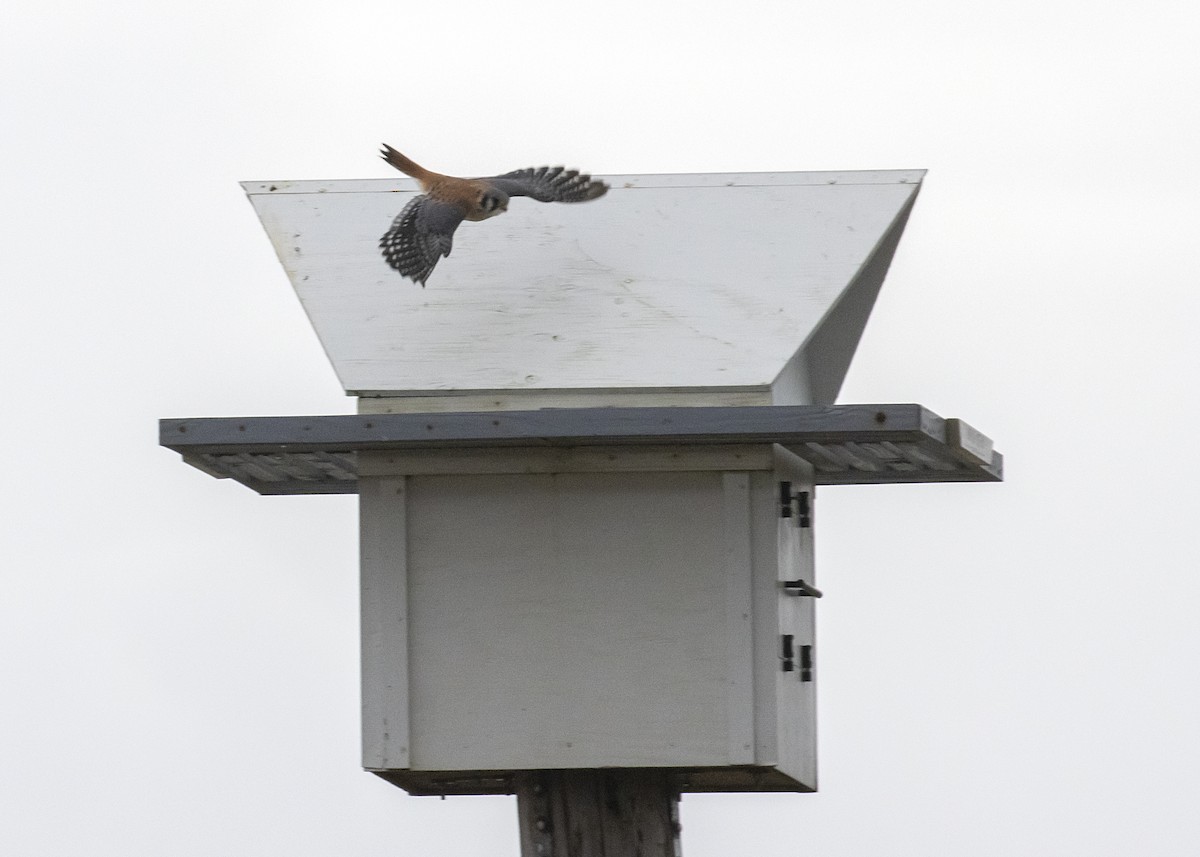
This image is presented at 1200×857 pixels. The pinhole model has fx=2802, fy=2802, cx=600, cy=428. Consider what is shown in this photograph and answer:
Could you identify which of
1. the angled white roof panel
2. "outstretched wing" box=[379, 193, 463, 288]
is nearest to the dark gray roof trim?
the angled white roof panel

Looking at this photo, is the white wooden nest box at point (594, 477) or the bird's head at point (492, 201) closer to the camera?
the white wooden nest box at point (594, 477)

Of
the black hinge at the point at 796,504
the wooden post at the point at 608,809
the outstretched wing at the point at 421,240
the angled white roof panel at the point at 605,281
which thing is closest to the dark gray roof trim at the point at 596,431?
the black hinge at the point at 796,504

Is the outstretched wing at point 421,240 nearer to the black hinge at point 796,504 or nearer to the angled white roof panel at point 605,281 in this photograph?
the angled white roof panel at point 605,281

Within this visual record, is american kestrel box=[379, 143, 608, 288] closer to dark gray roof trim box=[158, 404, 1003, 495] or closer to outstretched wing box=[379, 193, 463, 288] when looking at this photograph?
outstretched wing box=[379, 193, 463, 288]

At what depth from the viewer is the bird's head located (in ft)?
26.0

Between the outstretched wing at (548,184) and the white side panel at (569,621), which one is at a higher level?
the outstretched wing at (548,184)

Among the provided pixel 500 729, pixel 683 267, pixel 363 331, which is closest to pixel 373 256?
pixel 363 331

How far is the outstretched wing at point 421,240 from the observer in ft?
25.9

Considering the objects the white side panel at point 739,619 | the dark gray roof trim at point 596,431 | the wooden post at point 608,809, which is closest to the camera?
the dark gray roof trim at point 596,431

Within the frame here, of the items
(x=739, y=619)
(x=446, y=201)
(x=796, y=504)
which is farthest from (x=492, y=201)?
(x=739, y=619)

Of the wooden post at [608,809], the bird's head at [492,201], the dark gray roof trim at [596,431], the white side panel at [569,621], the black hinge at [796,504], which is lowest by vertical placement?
the wooden post at [608,809]

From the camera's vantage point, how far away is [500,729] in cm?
765

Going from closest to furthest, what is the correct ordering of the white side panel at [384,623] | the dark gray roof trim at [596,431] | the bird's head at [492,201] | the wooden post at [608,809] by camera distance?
the dark gray roof trim at [596,431], the white side panel at [384,623], the wooden post at [608,809], the bird's head at [492,201]

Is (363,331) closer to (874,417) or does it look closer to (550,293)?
(550,293)
